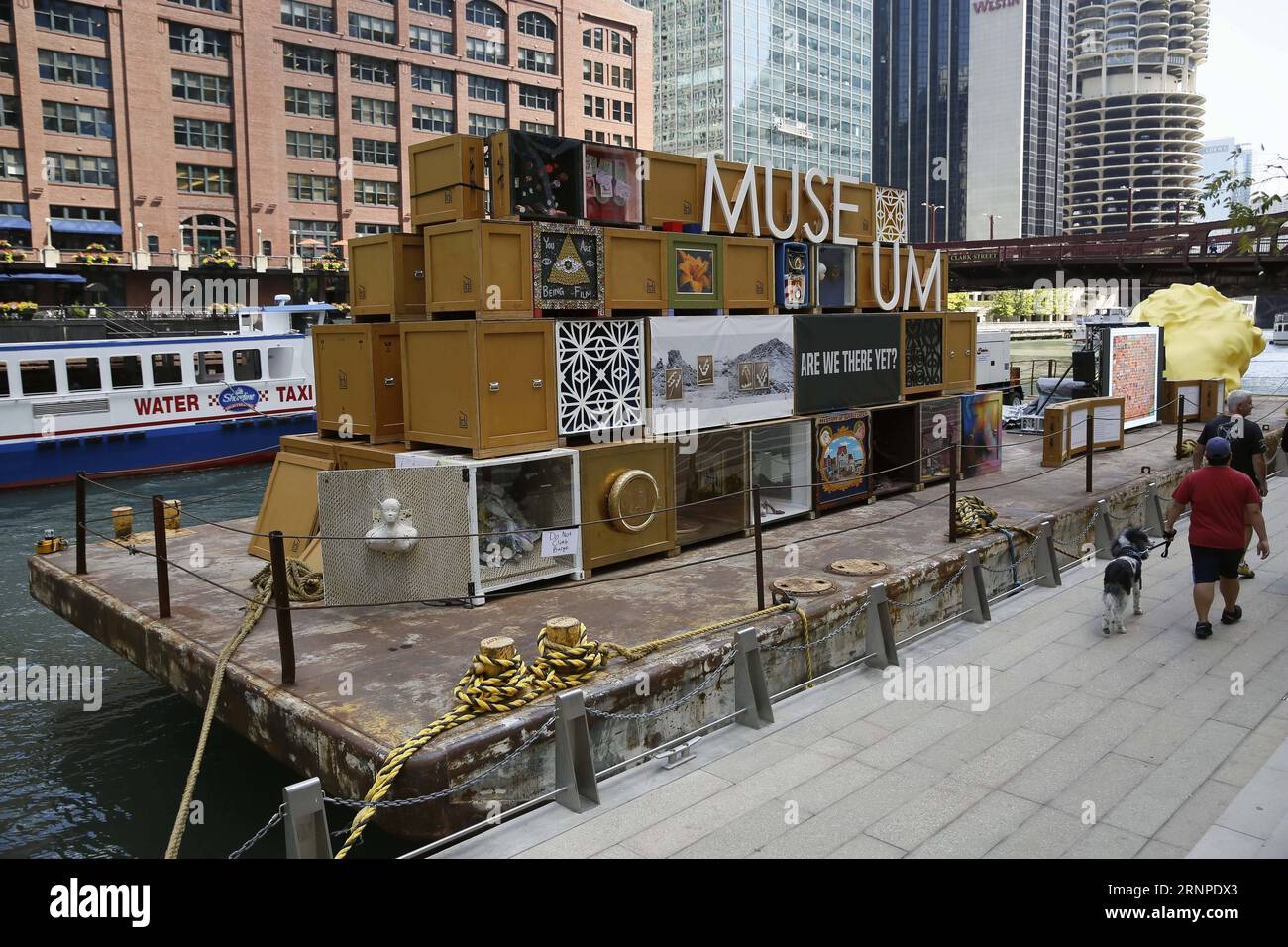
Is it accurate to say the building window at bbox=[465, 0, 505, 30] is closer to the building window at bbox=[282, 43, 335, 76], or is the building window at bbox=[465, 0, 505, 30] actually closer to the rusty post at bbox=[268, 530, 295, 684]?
the building window at bbox=[282, 43, 335, 76]

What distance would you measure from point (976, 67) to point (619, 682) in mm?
196180

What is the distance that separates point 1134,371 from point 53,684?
2112 centimetres

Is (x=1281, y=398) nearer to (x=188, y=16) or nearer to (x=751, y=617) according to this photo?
(x=751, y=617)

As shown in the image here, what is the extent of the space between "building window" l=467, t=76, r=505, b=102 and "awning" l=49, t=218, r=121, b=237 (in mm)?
26671

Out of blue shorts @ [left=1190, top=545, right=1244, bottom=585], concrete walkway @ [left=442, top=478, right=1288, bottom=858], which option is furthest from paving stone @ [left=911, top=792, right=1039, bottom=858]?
blue shorts @ [left=1190, top=545, right=1244, bottom=585]

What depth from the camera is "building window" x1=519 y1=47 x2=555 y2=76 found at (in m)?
72.4

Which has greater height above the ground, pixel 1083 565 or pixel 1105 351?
pixel 1105 351

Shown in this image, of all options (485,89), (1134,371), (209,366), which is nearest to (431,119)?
(485,89)

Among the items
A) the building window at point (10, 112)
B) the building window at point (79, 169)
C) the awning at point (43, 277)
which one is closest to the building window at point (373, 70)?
the building window at point (79, 169)

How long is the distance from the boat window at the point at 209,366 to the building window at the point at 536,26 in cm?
5042

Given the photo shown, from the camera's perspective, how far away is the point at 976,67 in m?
178

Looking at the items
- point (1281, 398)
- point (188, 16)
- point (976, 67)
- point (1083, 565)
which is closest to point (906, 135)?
point (976, 67)

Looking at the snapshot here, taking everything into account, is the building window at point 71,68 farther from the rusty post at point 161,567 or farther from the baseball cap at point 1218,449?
Result: the baseball cap at point 1218,449
